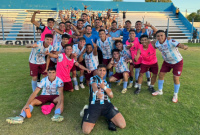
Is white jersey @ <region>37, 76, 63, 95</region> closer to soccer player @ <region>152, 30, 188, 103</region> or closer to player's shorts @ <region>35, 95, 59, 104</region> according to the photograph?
player's shorts @ <region>35, 95, 59, 104</region>

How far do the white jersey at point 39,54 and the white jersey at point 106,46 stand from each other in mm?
1684

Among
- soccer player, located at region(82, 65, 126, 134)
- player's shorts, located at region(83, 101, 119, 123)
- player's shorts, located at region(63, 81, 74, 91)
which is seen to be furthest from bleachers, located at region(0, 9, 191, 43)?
player's shorts, located at region(83, 101, 119, 123)

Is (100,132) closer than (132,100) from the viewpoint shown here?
Yes

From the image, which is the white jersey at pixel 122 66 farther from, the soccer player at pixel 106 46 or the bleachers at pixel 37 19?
the bleachers at pixel 37 19

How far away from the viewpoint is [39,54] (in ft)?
14.4

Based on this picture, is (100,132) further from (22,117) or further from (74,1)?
(74,1)

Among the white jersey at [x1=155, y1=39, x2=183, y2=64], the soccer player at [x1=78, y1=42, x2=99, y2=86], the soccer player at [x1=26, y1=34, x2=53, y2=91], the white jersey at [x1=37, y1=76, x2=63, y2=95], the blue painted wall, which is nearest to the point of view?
the white jersey at [x1=37, y1=76, x2=63, y2=95]

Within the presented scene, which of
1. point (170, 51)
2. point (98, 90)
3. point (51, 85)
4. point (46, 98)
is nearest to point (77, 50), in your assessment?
point (51, 85)

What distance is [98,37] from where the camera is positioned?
557 cm

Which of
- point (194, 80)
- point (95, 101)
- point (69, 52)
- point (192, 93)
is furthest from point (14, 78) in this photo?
point (194, 80)

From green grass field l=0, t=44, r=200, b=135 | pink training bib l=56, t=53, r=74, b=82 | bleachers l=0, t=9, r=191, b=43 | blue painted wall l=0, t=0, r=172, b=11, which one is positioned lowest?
green grass field l=0, t=44, r=200, b=135

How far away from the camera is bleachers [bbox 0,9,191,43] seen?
18.2 m

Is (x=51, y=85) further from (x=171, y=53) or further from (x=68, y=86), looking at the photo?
(x=171, y=53)

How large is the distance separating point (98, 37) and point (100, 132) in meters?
3.43
